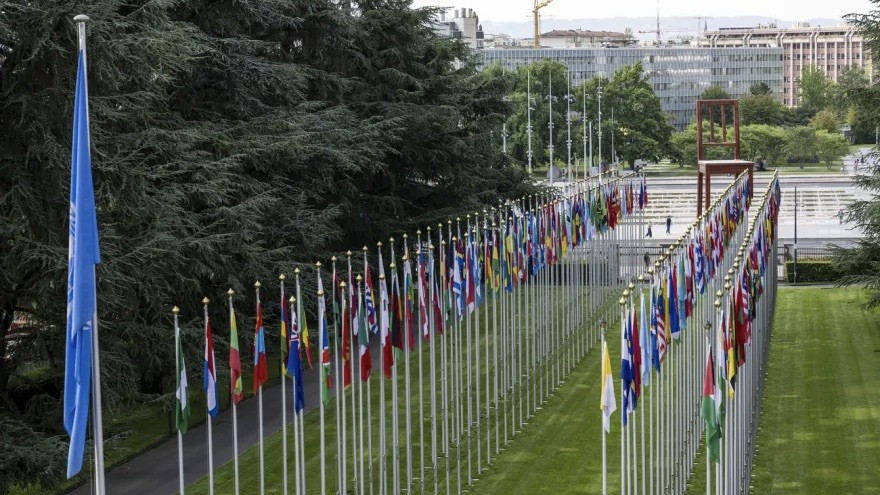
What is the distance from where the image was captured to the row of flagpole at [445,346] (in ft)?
73.0

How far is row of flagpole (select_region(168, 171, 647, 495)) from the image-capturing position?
876 inches

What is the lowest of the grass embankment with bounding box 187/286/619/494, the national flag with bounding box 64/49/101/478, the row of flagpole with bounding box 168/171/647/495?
the grass embankment with bounding box 187/286/619/494

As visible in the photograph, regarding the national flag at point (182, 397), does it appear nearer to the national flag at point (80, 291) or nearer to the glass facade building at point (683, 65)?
the national flag at point (80, 291)

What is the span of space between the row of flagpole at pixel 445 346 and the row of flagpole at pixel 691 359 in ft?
11.4

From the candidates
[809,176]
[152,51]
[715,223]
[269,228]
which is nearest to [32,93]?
[152,51]

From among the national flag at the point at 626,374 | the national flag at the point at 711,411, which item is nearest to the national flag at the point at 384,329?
the national flag at the point at 626,374

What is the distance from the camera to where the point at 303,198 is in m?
37.2

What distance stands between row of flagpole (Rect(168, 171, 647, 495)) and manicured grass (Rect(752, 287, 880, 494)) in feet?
17.5

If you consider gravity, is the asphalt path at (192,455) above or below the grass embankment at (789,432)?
above

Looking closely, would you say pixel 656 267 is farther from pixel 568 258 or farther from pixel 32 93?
pixel 568 258

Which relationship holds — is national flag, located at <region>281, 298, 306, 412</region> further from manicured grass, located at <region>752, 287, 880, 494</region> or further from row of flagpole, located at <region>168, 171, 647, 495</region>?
manicured grass, located at <region>752, 287, 880, 494</region>

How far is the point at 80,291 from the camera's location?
587 inches

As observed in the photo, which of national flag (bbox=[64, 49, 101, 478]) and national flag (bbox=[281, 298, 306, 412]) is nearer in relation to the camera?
national flag (bbox=[64, 49, 101, 478])

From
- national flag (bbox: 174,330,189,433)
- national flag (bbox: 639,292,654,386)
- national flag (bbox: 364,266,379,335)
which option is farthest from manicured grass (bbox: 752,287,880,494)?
national flag (bbox: 174,330,189,433)
